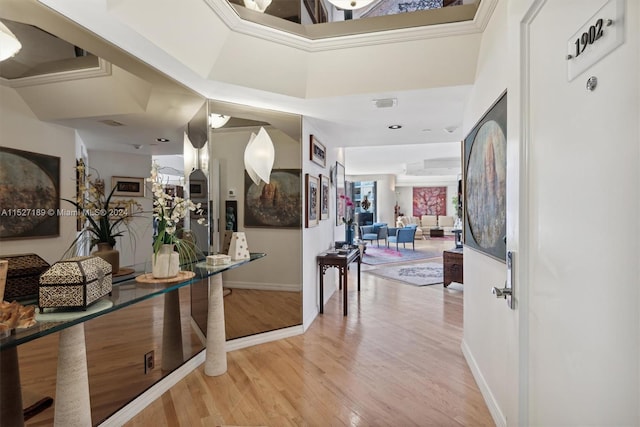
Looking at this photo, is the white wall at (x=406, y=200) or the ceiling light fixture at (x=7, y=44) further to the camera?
the white wall at (x=406, y=200)

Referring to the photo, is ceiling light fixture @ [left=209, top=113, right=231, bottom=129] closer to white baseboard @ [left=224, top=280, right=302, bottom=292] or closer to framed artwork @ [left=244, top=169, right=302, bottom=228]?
framed artwork @ [left=244, top=169, right=302, bottom=228]

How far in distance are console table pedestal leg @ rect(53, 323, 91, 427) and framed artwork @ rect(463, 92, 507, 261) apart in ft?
7.41

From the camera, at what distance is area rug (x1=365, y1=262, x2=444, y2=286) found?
5.71m

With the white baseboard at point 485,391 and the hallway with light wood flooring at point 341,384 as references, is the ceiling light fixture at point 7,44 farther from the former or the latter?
the white baseboard at point 485,391

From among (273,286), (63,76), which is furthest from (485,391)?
(63,76)

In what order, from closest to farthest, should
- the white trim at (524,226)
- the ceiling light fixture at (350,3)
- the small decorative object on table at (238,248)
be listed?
1. the white trim at (524,226)
2. the ceiling light fixture at (350,3)
3. the small decorative object on table at (238,248)

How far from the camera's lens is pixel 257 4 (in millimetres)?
2379

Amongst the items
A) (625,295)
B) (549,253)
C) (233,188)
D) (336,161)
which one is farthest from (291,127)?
(625,295)

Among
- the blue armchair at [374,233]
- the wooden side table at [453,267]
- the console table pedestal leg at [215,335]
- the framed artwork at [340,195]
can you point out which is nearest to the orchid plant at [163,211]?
the console table pedestal leg at [215,335]

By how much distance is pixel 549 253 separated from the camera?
952 millimetres

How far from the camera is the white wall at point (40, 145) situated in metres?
1.39

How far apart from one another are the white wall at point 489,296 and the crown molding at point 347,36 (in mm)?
121

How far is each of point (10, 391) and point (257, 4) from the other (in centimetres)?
276

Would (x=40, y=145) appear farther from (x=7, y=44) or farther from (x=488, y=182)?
(x=488, y=182)
